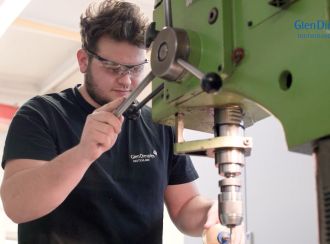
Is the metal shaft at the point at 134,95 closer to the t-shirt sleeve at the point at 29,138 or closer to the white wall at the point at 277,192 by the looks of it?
the t-shirt sleeve at the point at 29,138

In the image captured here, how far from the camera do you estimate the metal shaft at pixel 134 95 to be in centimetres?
93

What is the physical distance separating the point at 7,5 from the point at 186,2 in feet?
5.75

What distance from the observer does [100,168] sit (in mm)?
1488

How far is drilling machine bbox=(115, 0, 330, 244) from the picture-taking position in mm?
655

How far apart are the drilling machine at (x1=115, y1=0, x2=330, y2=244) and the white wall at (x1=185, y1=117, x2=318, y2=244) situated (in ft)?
2.84

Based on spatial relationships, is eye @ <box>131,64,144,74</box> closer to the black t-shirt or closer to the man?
the man

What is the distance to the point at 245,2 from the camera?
0.81 meters

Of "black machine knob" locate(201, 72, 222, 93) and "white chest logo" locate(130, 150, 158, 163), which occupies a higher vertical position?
"white chest logo" locate(130, 150, 158, 163)

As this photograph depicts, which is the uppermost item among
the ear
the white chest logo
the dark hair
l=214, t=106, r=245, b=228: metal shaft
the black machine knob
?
the dark hair

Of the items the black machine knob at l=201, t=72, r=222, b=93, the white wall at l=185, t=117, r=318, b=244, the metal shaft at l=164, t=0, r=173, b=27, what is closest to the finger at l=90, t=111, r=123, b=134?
the metal shaft at l=164, t=0, r=173, b=27

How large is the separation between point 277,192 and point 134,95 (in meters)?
1.14

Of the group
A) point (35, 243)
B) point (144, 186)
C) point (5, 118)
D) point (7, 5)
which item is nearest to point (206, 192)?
point (144, 186)

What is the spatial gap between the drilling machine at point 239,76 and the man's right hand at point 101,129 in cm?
12

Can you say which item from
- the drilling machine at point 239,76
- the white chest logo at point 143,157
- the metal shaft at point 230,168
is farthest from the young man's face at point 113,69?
the metal shaft at point 230,168
